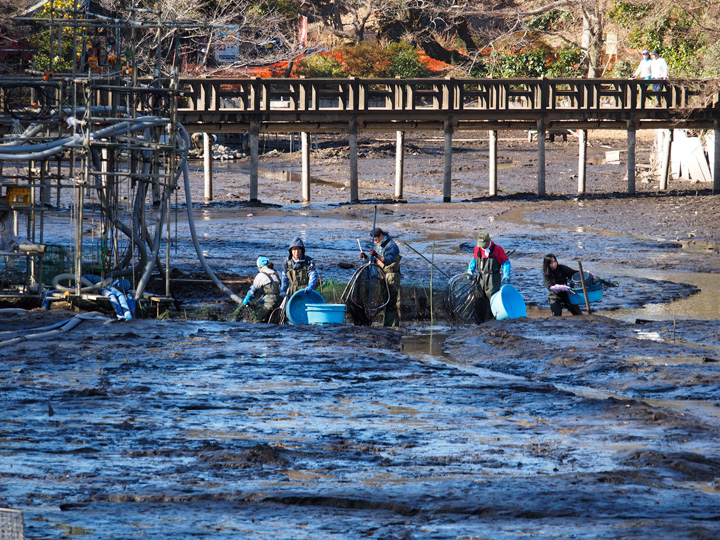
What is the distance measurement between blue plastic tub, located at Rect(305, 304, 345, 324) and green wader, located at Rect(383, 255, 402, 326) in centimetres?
102

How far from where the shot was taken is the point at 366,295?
51.5 ft

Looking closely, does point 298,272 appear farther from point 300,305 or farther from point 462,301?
point 462,301

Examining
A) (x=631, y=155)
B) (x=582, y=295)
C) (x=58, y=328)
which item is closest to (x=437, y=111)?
(x=631, y=155)

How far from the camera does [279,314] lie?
15.5 m

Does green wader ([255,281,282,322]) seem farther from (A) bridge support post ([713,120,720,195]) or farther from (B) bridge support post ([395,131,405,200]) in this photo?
(A) bridge support post ([713,120,720,195])

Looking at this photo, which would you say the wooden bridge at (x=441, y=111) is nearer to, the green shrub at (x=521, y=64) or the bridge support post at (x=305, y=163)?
the bridge support post at (x=305, y=163)

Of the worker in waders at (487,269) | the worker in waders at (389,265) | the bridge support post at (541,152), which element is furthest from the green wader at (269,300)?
the bridge support post at (541,152)

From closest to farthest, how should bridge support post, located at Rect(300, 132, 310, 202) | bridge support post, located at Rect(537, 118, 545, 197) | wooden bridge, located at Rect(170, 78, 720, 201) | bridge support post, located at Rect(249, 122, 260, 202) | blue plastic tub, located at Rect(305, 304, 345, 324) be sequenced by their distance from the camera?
blue plastic tub, located at Rect(305, 304, 345, 324) < wooden bridge, located at Rect(170, 78, 720, 201) < bridge support post, located at Rect(249, 122, 260, 202) < bridge support post, located at Rect(300, 132, 310, 202) < bridge support post, located at Rect(537, 118, 545, 197)

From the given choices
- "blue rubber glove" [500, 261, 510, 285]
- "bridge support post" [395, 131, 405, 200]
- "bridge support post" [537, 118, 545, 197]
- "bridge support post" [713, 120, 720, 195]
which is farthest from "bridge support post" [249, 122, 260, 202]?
"blue rubber glove" [500, 261, 510, 285]

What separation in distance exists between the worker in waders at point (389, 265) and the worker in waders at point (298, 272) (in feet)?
3.51

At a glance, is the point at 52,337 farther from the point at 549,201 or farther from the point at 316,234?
the point at 549,201

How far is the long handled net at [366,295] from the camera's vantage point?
50.7 feet

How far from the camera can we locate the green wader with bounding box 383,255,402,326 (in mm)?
15430

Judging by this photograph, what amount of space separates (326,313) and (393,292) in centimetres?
135
